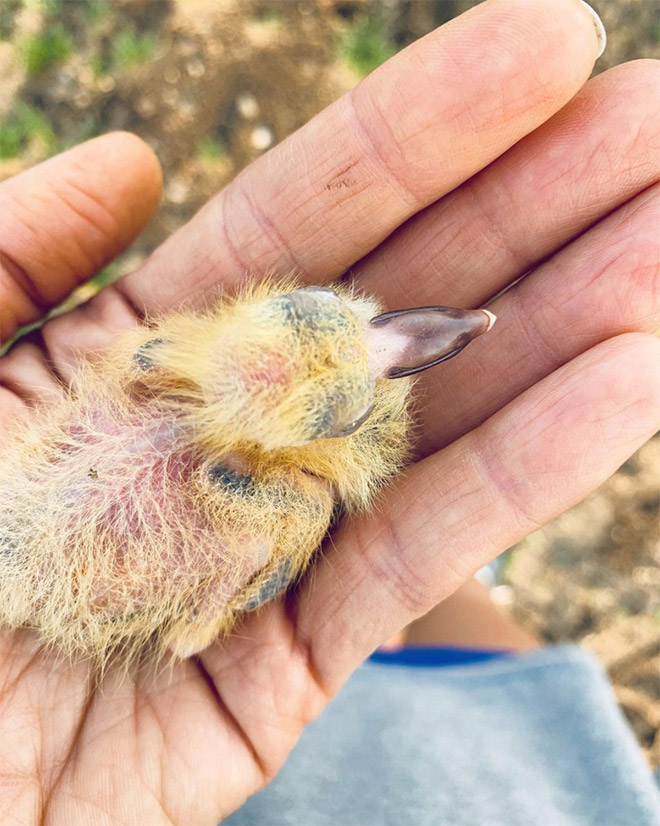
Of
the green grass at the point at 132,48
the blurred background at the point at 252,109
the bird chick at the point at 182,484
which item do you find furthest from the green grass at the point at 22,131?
the bird chick at the point at 182,484

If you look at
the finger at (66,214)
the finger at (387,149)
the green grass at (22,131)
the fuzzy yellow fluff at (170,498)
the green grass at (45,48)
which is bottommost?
the fuzzy yellow fluff at (170,498)

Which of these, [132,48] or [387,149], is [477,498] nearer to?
[387,149]

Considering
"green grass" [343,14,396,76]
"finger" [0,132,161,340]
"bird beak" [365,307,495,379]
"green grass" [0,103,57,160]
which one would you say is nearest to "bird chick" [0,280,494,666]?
"bird beak" [365,307,495,379]

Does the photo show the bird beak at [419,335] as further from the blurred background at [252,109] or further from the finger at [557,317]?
the blurred background at [252,109]

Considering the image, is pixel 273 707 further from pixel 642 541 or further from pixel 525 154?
pixel 642 541

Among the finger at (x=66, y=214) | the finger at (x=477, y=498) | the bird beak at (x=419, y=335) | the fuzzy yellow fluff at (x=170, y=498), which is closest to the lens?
the finger at (x=477, y=498)

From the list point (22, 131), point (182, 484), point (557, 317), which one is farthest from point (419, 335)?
point (22, 131)

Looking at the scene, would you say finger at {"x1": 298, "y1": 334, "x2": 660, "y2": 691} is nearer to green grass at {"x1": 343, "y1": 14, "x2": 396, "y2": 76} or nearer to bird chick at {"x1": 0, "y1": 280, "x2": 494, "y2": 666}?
bird chick at {"x1": 0, "y1": 280, "x2": 494, "y2": 666}
